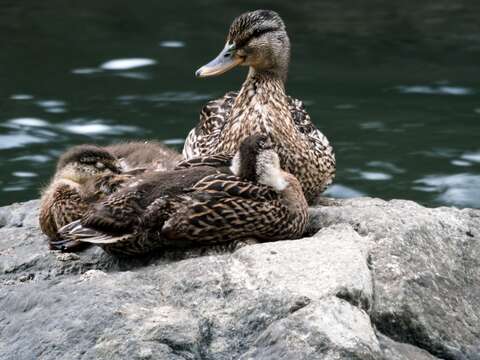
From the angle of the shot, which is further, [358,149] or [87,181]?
[358,149]

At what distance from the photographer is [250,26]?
6.00 m

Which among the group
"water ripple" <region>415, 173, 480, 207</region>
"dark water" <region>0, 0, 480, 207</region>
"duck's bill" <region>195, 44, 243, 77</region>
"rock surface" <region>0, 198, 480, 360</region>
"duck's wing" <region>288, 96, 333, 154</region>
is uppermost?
"duck's bill" <region>195, 44, 243, 77</region>

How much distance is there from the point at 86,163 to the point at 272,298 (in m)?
1.76

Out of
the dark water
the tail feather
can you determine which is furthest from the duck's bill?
the dark water

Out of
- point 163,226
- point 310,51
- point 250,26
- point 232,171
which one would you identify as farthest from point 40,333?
point 310,51

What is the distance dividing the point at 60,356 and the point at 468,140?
5237 millimetres

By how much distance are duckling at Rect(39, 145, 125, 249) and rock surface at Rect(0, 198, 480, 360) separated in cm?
26

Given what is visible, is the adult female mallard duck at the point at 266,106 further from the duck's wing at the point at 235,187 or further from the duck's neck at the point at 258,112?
the duck's wing at the point at 235,187

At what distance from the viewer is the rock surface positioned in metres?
4.23

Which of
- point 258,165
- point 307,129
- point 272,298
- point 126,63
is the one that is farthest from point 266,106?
point 126,63

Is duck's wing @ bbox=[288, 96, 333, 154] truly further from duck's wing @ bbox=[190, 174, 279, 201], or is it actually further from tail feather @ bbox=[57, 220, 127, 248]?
tail feather @ bbox=[57, 220, 127, 248]

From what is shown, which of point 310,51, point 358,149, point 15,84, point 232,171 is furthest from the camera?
point 310,51

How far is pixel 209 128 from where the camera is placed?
6.68 m

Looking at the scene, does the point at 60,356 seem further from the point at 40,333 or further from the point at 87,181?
the point at 87,181
